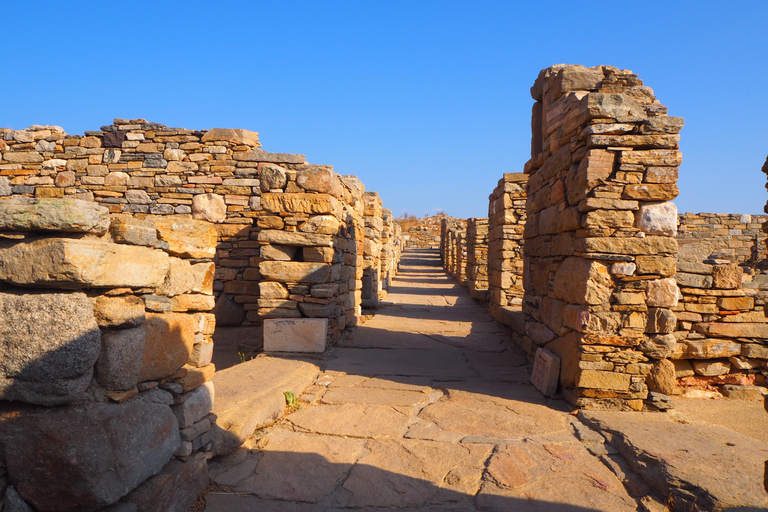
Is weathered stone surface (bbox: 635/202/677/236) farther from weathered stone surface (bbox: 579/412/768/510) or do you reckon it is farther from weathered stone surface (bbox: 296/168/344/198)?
weathered stone surface (bbox: 296/168/344/198)

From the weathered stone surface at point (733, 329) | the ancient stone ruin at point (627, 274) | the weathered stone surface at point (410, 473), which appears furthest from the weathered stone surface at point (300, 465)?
the weathered stone surface at point (733, 329)

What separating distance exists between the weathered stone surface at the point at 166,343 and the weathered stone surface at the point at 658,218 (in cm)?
369

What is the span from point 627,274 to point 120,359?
12.6 ft

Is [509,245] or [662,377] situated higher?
[509,245]

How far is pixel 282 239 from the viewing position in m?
5.78

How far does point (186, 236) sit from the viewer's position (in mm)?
2816

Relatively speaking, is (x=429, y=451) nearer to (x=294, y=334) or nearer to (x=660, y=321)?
(x=660, y=321)

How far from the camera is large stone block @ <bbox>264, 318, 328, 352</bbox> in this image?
587 cm

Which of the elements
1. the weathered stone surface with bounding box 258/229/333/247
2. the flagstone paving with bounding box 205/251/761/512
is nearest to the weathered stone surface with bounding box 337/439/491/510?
the flagstone paving with bounding box 205/251/761/512

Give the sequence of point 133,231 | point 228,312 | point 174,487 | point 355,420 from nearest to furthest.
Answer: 1. point 133,231
2. point 174,487
3. point 355,420
4. point 228,312

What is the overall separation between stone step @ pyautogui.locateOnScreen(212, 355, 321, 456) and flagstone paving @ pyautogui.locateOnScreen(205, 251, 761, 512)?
10 centimetres

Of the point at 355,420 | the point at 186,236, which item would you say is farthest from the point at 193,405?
the point at 355,420

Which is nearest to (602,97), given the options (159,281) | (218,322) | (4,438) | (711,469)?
(711,469)

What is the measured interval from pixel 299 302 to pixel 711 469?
14.2 ft
